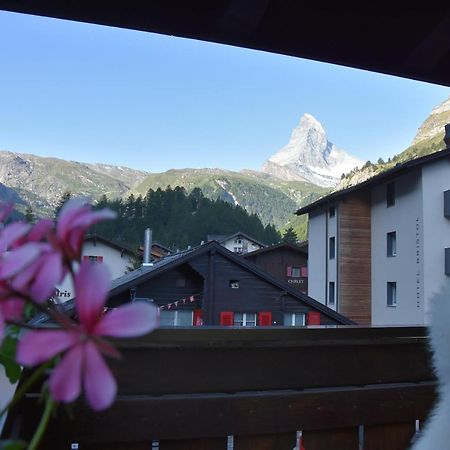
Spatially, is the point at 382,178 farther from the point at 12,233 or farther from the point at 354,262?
the point at 12,233

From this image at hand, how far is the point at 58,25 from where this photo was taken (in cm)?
97

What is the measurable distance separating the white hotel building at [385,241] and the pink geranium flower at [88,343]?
10.4 metres

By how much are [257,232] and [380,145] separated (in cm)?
2512

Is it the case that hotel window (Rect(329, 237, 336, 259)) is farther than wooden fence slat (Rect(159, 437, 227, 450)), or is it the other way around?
hotel window (Rect(329, 237, 336, 259))

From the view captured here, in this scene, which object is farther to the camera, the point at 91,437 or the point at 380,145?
the point at 380,145

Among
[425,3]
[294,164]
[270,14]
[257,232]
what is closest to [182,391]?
[270,14]

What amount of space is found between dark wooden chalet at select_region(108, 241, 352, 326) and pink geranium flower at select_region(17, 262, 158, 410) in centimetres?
943

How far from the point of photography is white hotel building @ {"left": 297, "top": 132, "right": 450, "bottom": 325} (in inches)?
399

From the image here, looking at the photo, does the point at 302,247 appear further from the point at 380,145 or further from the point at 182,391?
the point at 380,145

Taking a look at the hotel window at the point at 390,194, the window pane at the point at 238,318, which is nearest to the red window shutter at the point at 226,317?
the window pane at the point at 238,318

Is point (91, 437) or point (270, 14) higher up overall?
point (270, 14)

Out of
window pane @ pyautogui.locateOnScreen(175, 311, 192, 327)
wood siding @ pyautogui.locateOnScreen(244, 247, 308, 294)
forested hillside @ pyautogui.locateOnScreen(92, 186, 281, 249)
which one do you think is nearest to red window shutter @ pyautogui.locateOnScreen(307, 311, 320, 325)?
window pane @ pyautogui.locateOnScreen(175, 311, 192, 327)

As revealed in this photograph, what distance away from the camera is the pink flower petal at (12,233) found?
20cm

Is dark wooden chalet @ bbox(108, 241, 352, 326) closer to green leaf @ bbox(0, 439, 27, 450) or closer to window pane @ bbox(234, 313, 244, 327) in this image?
window pane @ bbox(234, 313, 244, 327)
